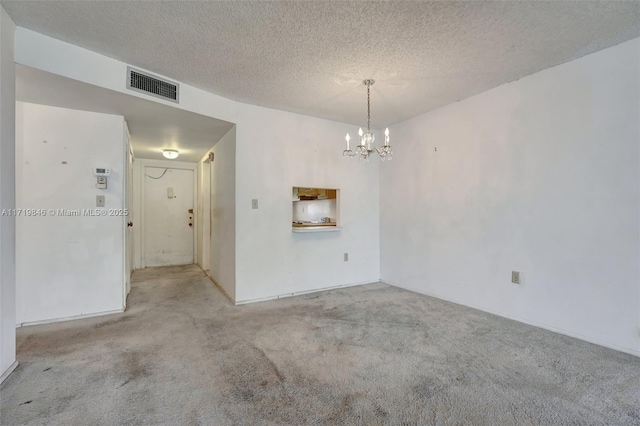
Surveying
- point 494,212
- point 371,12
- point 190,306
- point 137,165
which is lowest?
point 190,306

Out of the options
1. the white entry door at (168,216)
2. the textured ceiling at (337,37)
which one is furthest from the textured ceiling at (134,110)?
the white entry door at (168,216)

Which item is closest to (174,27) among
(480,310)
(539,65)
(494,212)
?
(539,65)

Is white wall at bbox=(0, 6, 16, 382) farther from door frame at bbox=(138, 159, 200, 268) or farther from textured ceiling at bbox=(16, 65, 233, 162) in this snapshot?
door frame at bbox=(138, 159, 200, 268)

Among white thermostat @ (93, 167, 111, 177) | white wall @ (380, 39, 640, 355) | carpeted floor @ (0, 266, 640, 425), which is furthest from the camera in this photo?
white thermostat @ (93, 167, 111, 177)

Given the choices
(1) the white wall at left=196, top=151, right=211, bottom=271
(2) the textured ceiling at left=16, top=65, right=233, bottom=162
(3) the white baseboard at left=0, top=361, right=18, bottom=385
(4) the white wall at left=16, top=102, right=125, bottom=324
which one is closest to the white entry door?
(1) the white wall at left=196, top=151, right=211, bottom=271

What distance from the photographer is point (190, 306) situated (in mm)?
3408

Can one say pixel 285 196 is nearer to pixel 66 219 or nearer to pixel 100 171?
pixel 100 171

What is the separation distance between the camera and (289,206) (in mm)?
3814

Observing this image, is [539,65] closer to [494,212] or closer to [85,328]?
[494,212]

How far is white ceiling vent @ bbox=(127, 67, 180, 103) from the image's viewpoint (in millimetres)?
2558

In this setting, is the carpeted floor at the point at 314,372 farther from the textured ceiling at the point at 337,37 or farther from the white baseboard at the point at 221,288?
the textured ceiling at the point at 337,37

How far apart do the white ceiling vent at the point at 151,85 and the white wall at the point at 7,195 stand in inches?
29.3

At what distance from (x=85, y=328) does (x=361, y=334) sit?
2712 mm

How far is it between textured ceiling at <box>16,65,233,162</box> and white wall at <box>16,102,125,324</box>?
0.77 ft
